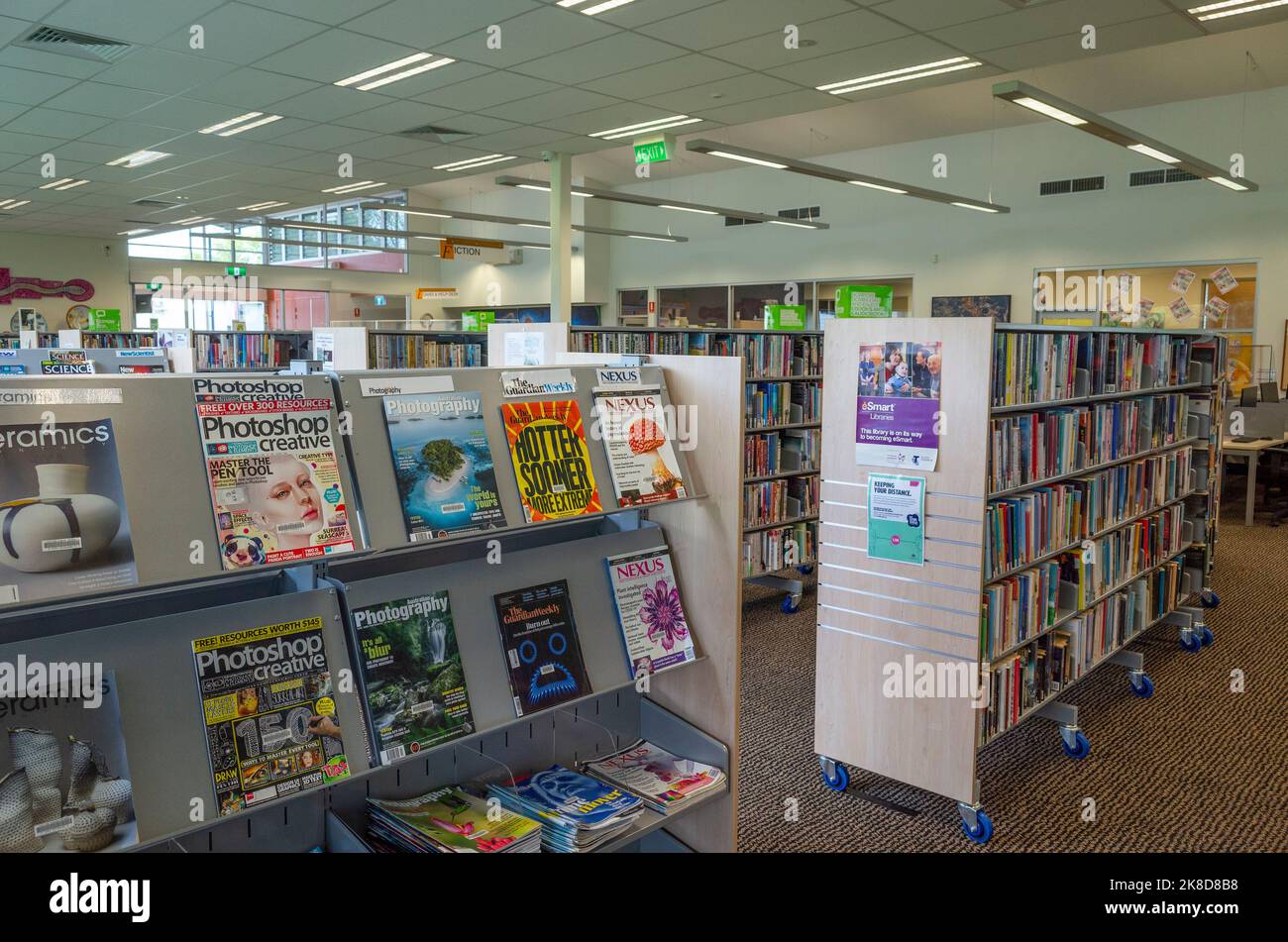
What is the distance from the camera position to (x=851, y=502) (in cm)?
363

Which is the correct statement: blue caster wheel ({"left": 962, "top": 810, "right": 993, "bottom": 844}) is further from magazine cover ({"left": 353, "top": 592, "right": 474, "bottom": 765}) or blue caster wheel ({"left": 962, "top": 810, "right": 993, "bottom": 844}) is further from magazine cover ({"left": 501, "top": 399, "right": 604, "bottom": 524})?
magazine cover ({"left": 353, "top": 592, "right": 474, "bottom": 765})

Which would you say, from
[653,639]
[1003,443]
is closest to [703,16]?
[1003,443]

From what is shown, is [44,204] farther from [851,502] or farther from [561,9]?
[851,502]

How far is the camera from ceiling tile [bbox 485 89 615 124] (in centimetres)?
703

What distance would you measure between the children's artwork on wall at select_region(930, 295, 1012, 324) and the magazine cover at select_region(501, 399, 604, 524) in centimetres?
1056

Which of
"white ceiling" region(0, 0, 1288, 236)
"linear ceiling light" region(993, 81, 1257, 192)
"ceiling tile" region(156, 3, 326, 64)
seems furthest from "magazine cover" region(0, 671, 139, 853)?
"ceiling tile" region(156, 3, 326, 64)

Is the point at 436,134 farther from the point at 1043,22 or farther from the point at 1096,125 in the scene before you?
the point at 1096,125

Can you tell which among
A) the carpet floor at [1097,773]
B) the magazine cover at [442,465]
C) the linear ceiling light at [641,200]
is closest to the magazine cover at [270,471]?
the magazine cover at [442,465]

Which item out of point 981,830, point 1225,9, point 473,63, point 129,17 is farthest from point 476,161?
point 981,830

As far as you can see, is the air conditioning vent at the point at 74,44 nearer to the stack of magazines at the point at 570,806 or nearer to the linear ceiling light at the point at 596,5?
the linear ceiling light at the point at 596,5

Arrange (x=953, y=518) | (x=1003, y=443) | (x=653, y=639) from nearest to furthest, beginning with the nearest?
(x=653, y=639) < (x=953, y=518) < (x=1003, y=443)

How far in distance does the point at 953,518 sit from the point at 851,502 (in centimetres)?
42

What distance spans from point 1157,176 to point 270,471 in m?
11.7
